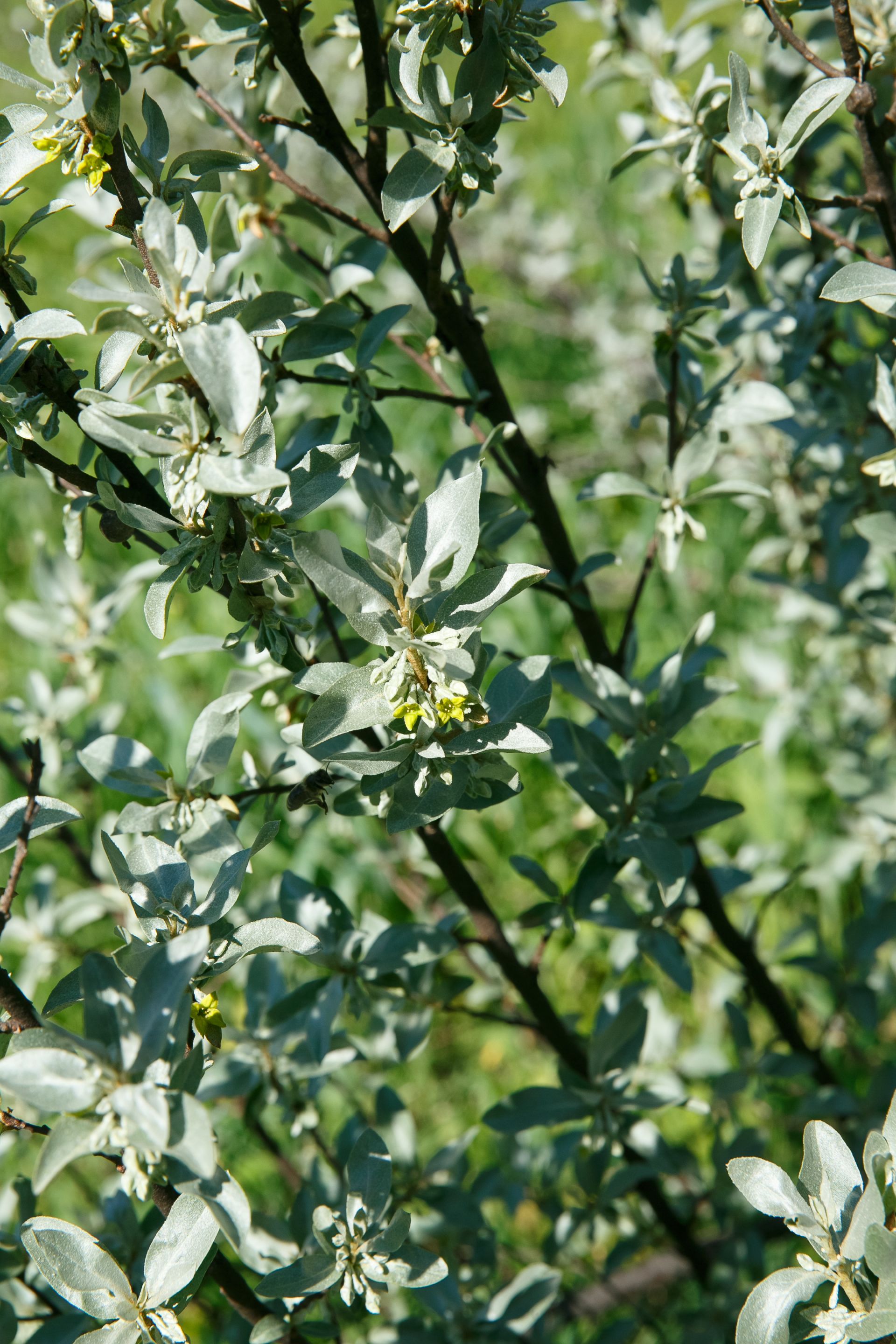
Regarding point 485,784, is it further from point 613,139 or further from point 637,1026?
point 613,139

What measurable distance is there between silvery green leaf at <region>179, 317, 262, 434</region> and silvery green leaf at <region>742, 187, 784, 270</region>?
0.53 m

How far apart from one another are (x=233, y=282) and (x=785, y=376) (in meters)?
0.77

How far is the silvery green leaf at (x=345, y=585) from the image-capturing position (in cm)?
84

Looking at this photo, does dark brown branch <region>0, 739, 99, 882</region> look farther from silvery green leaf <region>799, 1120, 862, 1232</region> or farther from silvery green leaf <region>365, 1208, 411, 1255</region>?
silvery green leaf <region>799, 1120, 862, 1232</region>

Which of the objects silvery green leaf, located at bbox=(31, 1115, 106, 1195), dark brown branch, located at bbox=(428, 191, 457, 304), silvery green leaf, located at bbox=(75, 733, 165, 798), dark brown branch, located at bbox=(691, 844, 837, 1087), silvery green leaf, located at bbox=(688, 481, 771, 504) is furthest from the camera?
dark brown branch, located at bbox=(691, 844, 837, 1087)

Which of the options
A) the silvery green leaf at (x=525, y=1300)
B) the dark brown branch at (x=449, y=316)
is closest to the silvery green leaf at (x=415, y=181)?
the dark brown branch at (x=449, y=316)

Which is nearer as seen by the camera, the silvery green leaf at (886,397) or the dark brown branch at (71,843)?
the silvery green leaf at (886,397)

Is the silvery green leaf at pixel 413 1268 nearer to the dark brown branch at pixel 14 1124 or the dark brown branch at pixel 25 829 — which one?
the dark brown branch at pixel 14 1124

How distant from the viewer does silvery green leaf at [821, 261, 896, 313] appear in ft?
3.37

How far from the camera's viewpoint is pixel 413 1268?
100 centimetres

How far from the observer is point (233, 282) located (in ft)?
4.40

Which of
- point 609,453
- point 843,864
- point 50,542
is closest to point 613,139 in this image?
point 609,453

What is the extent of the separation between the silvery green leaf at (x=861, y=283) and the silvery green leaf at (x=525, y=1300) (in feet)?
3.93

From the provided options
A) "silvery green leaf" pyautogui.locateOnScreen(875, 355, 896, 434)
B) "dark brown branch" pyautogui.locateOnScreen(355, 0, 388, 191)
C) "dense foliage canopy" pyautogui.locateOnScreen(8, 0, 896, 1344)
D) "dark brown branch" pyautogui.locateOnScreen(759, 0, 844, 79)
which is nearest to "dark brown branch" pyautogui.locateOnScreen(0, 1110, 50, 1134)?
"dense foliage canopy" pyautogui.locateOnScreen(8, 0, 896, 1344)
